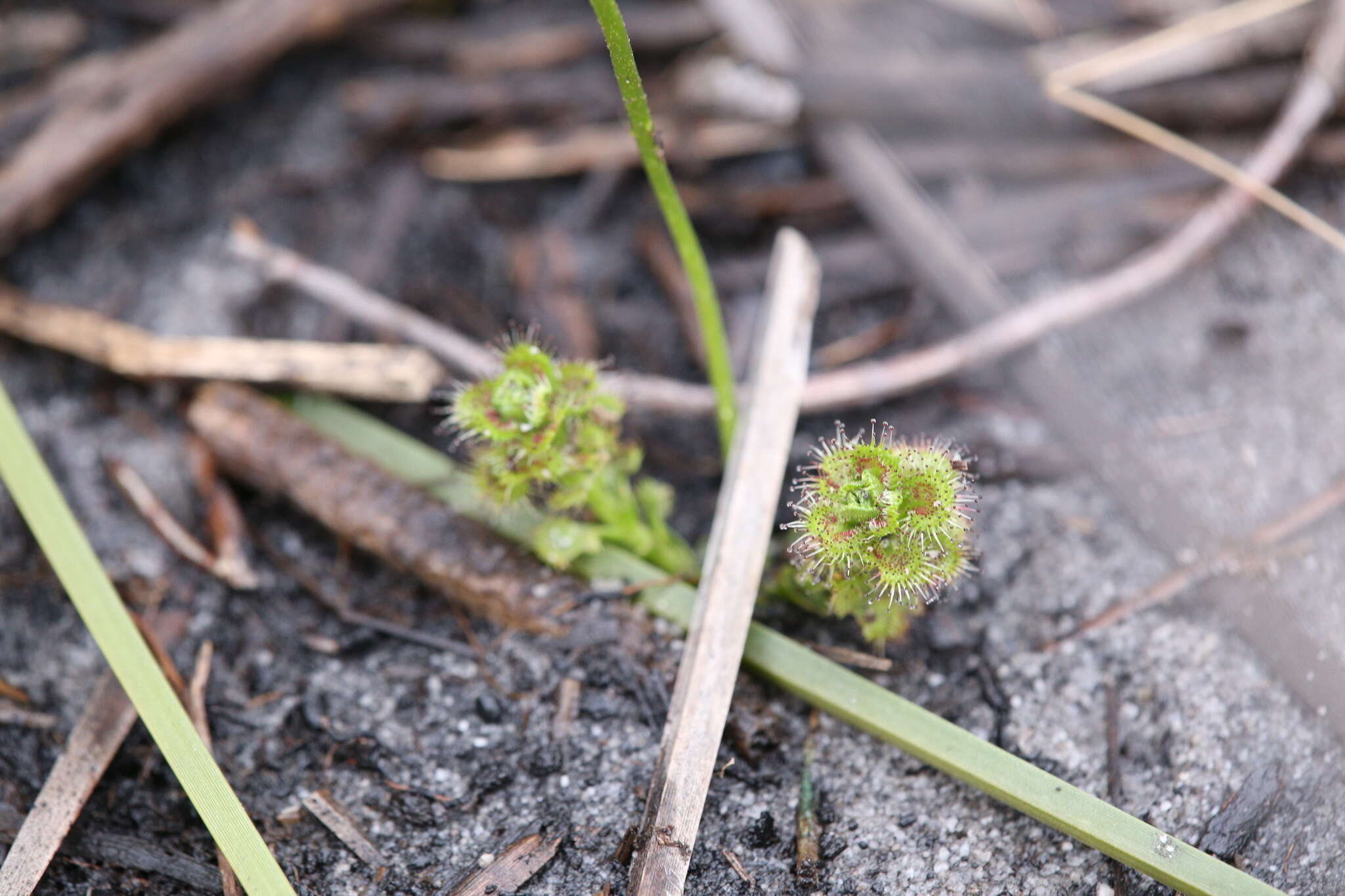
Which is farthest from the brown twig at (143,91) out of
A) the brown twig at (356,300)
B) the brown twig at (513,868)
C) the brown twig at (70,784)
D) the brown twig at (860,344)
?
the brown twig at (513,868)

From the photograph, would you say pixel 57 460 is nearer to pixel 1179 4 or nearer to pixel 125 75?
pixel 125 75

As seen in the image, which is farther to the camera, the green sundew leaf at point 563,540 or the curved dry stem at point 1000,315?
the curved dry stem at point 1000,315

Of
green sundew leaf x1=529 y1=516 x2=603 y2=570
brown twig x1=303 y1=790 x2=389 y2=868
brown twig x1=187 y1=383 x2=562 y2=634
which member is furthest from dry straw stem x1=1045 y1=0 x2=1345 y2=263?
brown twig x1=303 y1=790 x2=389 y2=868

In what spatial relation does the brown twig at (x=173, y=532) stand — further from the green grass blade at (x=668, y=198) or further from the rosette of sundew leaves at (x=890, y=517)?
the rosette of sundew leaves at (x=890, y=517)

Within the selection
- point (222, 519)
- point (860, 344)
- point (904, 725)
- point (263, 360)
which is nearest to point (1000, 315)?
point (860, 344)

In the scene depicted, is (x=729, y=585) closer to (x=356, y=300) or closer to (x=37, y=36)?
(x=356, y=300)

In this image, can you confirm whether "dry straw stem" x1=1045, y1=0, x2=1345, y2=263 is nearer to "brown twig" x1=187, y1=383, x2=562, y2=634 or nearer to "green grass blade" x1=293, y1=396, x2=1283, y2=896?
"green grass blade" x1=293, y1=396, x2=1283, y2=896
